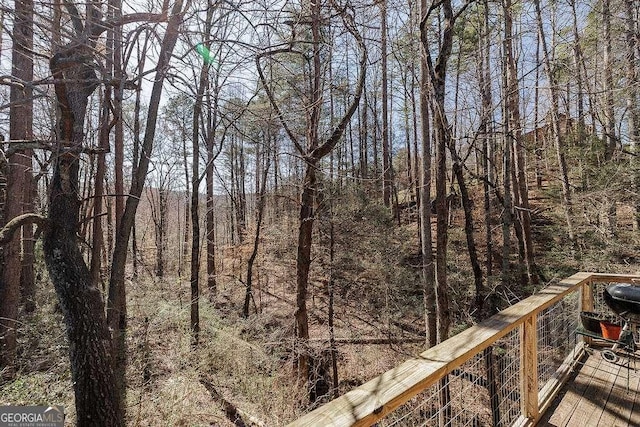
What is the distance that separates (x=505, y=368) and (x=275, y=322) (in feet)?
29.7

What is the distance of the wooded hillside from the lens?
10.3 feet

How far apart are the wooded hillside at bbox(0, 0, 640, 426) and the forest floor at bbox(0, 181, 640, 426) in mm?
57

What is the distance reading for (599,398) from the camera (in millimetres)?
2268

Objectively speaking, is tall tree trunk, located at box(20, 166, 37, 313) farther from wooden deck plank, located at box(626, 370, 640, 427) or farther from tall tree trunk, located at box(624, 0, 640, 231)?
tall tree trunk, located at box(624, 0, 640, 231)

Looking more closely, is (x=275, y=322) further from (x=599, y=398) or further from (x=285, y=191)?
(x=599, y=398)

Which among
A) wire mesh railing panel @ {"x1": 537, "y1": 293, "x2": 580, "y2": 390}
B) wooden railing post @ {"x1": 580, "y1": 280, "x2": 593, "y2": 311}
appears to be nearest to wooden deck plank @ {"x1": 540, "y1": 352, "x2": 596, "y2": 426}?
wire mesh railing panel @ {"x1": 537, "y1": 293, "x2": 580, "y2": 390}

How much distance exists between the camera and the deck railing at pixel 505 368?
940mm

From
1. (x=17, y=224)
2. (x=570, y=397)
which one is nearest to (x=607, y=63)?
(x=570, y=397)

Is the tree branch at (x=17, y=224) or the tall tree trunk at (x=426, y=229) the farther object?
the tall tree trunk at (x=426, y=229)

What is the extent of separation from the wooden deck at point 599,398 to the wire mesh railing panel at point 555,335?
14 cm

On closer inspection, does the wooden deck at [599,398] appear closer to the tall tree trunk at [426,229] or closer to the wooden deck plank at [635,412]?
the wooden deck plank at [635,412]

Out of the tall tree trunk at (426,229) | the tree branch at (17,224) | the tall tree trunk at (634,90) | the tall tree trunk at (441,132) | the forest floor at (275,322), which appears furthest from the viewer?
the tall tree trunk at (426,229)

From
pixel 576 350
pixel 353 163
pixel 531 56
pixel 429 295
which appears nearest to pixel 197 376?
pixel 429 295

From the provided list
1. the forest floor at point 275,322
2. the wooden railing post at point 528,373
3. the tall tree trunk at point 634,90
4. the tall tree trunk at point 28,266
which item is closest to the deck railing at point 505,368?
the wooden railing post at point 528,373
